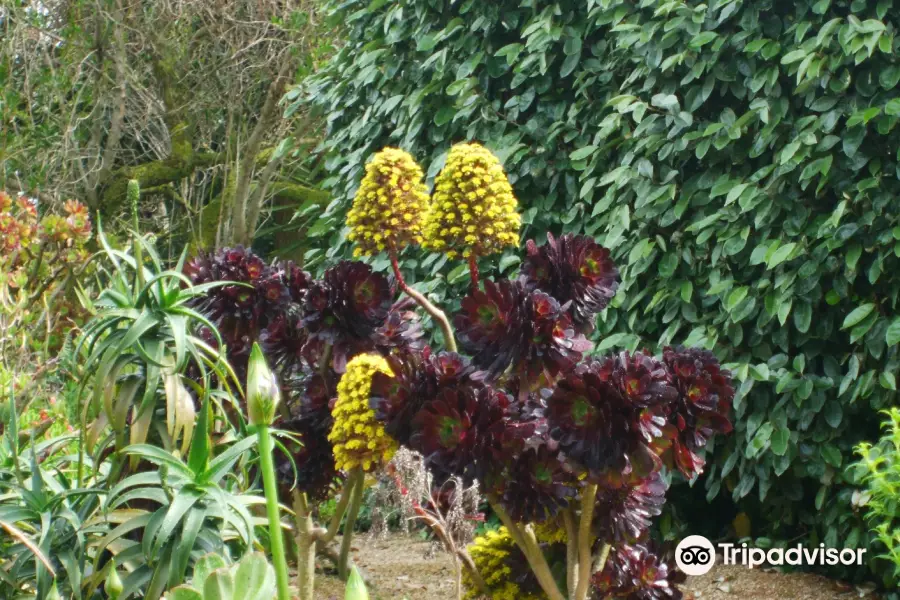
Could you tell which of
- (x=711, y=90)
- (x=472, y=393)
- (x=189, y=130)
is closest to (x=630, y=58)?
(x=711, y=90)

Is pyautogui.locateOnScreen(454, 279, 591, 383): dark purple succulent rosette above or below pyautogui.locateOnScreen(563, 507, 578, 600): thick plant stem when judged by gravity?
above

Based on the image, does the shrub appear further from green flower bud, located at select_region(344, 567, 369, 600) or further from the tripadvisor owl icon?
green flower bud, located at select_region(344, 567, 369, 600)

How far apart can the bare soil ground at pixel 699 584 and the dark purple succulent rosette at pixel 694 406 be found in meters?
1.21

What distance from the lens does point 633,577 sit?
86.7 inches

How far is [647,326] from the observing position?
335 centimetres

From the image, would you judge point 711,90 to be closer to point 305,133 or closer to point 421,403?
point 421,403

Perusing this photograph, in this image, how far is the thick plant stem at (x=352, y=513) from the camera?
243 centimetres

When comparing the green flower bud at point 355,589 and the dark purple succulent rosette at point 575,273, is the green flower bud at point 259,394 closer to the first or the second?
the green flower bud at point 355,589

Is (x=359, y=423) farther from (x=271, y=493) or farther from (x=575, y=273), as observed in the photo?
(x=271, y=493)

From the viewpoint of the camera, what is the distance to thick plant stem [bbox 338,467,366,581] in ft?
7.97

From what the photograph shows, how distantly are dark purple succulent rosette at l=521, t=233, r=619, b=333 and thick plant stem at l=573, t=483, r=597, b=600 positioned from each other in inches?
17.4

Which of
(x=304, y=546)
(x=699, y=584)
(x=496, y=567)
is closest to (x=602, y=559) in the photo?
(x=496, y=567)

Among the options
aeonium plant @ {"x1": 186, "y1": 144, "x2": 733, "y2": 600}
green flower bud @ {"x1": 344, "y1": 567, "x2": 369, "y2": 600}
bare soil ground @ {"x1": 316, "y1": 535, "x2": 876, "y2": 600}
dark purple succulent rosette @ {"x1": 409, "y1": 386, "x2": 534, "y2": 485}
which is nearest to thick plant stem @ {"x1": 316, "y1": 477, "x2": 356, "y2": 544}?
aeonium plant @ {"x1": 186, "y1": 144, "x2": 733, "y2": 600}

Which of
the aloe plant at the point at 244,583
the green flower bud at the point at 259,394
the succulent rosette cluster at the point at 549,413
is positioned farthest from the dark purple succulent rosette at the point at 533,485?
the green flower bud at the point at 259,394
